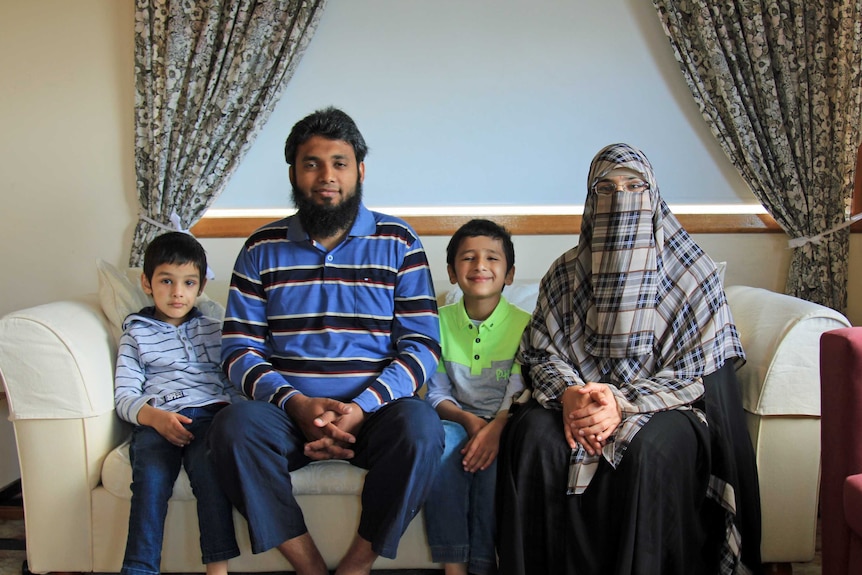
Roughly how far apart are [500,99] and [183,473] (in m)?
1.94

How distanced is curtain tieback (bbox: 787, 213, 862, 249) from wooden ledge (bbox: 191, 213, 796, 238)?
0.11m

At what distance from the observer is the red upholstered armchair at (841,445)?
144 centimetres

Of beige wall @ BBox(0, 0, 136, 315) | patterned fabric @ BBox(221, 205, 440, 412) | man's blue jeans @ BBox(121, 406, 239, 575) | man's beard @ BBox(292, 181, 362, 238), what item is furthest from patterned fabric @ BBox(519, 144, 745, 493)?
beige wall @ BBox(0, 0, 136, 315)

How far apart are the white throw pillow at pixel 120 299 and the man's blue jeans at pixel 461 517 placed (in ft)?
3.28

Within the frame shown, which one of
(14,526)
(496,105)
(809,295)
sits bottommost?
(14,526)

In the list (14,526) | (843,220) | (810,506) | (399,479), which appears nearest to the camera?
(399,479)

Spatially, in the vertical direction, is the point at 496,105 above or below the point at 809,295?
above

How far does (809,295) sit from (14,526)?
310cm

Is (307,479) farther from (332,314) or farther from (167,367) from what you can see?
(167,367)

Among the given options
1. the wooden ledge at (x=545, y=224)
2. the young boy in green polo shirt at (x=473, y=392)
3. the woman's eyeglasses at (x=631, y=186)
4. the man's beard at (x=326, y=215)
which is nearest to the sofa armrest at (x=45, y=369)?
the man's beard at (x=326, y=215)

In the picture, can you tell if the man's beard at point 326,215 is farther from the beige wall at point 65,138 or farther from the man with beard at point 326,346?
the beige wall at point 65,138

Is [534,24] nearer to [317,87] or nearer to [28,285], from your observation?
[317,87]

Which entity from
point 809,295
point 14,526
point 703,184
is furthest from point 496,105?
→ point 14,526

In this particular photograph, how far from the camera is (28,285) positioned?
3098mm
